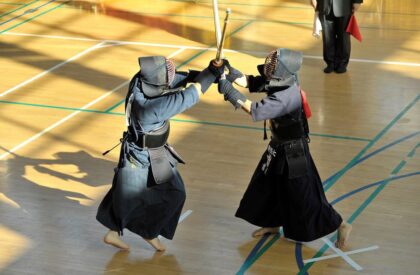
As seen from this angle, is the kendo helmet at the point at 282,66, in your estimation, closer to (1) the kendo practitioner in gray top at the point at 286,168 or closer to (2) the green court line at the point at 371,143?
(1) the kendo practitioner in gray top at the point at 286,168

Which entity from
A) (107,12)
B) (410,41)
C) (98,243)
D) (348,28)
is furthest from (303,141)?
(107,12)

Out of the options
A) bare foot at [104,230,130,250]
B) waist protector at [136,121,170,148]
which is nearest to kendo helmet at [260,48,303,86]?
waist protector at [136,121,170,148]

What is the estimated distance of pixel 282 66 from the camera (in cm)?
664

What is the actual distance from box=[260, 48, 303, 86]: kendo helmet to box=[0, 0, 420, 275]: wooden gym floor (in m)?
1.40

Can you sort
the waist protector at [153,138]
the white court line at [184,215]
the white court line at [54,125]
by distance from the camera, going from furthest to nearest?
→ the white court line at [54,125]
the white court line at [184,215]
the waist protector at [153,138]

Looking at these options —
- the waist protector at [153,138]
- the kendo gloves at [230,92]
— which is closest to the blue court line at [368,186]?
the kendo gloves at [230,92]

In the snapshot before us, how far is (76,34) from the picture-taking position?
1398 centimetres

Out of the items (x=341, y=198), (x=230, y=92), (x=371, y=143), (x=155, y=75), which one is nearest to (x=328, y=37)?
(x=371, y=143)

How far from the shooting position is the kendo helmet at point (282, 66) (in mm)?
6633

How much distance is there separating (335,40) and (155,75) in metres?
5.63

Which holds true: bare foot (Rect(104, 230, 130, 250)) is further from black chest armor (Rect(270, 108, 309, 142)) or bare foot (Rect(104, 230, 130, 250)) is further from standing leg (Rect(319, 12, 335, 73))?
standing leg (Rect(319, 12, 335, 73))

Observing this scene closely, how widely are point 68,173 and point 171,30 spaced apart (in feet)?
18.9

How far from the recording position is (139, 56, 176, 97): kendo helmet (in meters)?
6.59

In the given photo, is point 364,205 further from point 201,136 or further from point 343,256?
point 201,136
